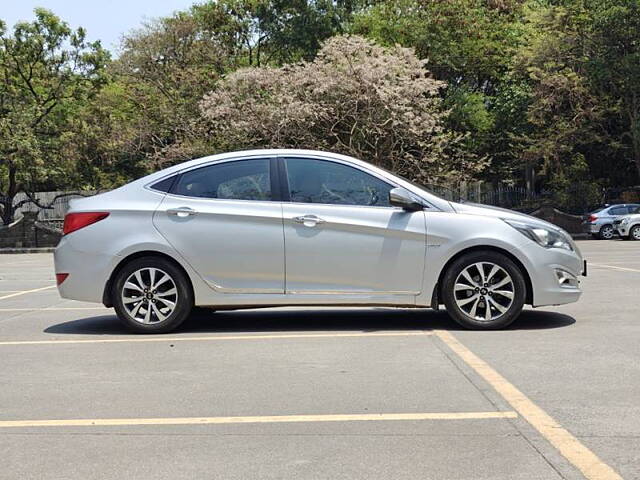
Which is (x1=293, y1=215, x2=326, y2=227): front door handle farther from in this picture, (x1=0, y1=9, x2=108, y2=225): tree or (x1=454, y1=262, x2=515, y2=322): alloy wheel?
(x1=0, y1=9, x2=108, y2=225): tree

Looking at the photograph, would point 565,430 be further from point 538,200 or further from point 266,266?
point 538,200

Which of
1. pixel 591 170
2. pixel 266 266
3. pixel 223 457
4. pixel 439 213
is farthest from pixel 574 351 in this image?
pixel 591 170

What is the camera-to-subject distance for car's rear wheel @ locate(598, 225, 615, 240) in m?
32.1

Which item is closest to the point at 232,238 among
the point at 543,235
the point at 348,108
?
the point at 543,235

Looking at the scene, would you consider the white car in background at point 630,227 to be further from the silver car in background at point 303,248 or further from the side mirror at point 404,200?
the side mirror at point 404,200

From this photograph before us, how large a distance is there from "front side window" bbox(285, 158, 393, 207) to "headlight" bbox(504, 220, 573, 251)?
1.31m

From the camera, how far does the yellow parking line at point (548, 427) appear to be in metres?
3.79

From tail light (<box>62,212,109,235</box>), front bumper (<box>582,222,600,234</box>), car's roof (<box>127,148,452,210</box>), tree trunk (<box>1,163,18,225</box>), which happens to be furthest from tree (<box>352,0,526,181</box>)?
tail light (<box>62,212,109,235</box>)

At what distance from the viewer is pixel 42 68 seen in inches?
1515

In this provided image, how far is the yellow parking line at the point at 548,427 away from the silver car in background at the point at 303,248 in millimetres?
1397

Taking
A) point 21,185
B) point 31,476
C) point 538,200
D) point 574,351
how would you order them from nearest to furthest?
point 31,476, point 574,351, point 538,200, point 21,185

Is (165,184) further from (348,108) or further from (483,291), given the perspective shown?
(348,108)

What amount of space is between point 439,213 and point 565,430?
11.7ft

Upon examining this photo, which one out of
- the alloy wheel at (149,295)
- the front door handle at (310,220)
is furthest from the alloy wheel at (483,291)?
the alloy wheel at (149,295)
